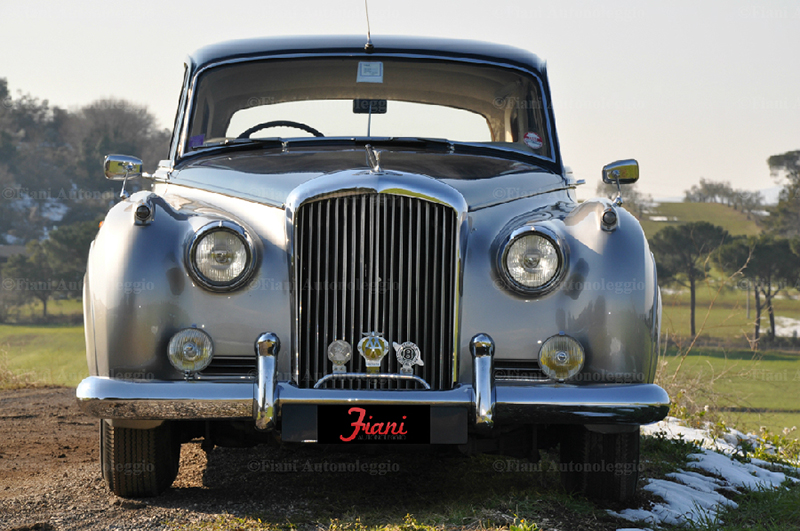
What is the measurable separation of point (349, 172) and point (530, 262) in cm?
81

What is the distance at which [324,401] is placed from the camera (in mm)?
2754

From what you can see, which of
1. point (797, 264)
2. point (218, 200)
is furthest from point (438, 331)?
point (797, 264)

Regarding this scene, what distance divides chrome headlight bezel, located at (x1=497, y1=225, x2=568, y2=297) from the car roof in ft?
6.13

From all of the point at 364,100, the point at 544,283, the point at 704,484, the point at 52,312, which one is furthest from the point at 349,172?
the point at 52,312

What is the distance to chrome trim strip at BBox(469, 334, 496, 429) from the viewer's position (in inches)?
109

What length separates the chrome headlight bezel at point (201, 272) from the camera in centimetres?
289

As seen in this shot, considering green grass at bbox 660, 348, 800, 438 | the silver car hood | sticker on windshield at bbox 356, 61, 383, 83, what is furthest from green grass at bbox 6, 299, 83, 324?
the silver car hood

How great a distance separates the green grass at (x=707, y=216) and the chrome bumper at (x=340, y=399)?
47722 millimetres

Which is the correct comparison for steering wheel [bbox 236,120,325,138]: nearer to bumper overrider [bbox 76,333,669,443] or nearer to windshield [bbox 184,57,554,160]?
windshield [bbox 184,57,554,160]

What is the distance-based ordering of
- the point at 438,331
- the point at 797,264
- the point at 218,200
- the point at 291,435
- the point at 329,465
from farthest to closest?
1. the point at 797,264
2. the point at 329,465
3. the point at 218,200
4. the point at 438,331
5. the point at 291,435

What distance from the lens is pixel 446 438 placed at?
2.80 meters

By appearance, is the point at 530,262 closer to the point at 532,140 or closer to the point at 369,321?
A: the point at 369,321

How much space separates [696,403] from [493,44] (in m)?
4.91

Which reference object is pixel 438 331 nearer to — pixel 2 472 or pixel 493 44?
pixel 493 44
